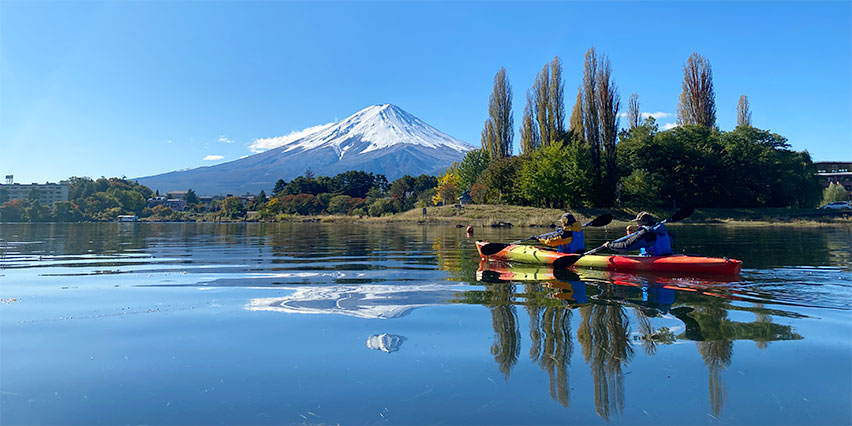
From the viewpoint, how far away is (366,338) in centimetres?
618

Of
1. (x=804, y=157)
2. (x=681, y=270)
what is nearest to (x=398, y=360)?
(x=681, y=270)

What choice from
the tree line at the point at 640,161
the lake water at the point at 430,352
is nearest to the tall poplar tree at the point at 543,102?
the tree line at the point at 640,161

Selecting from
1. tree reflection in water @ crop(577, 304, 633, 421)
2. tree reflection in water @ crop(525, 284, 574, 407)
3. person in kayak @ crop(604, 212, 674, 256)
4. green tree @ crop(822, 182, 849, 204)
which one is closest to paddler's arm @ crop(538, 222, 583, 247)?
person in kayak @ crop(604, 212, 674, 256)

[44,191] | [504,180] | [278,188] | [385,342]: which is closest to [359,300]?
[385,342]

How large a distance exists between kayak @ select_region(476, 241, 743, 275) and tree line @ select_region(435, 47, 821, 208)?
38.9m

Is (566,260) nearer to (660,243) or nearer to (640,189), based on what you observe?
(660,243)

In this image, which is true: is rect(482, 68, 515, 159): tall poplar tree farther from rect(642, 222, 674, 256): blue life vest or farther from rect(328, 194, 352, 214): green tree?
rect(642, 222, 674, 256): blue life vest

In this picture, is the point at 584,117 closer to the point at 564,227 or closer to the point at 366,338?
the point at 564,227

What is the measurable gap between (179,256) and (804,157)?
68.8 m

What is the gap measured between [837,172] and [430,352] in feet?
443

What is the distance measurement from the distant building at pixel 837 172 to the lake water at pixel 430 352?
400ft

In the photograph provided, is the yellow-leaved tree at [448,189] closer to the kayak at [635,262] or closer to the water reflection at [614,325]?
the kayak at [635,262]

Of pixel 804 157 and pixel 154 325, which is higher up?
pixel 804 157

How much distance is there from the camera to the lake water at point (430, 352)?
4012mm
